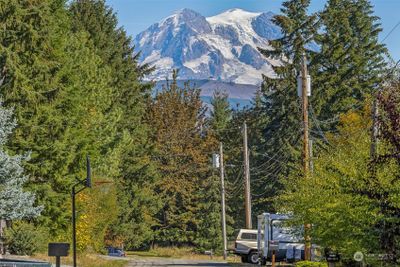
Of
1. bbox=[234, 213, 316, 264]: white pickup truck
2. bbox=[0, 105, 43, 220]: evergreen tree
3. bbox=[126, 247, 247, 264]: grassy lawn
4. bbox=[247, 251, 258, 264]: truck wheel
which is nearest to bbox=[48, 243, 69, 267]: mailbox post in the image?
bbox=[0, 105, 43, 220]: evergreen tree

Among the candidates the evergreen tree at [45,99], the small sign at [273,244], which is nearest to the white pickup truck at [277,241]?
the small sign at [273,244]

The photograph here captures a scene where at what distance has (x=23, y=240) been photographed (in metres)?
40.9

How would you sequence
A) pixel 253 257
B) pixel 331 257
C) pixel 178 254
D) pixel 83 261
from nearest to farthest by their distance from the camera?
pixel 331 257, pixel 83 261, pixel 253 257, pixel 178 254

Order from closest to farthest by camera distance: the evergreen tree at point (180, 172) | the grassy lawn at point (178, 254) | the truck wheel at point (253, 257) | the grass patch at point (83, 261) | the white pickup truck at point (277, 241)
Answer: the white pickup truck at point (277, 241)
the grass patch at point (83, 261)
the truck wheel at point (253, 257)
the grassy lawn at point (178, 254)
the evergreen tree at point (180, 172)

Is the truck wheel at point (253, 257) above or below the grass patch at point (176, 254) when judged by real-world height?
above

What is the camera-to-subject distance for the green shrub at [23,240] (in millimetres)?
40875

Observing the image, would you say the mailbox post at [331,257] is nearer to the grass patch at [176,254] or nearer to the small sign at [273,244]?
the small sign at [273,244]

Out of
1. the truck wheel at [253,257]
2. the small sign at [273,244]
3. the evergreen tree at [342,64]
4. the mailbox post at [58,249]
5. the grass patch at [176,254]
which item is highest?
the evergreen tree at [342,64]

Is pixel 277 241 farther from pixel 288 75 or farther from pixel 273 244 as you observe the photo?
pixel 288 75

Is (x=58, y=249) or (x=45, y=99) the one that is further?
(x=45, y=99)

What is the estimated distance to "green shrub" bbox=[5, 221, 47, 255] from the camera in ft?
134

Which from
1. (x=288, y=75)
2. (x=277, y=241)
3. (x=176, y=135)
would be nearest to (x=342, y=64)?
(x=288, y=75)

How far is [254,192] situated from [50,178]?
108ft

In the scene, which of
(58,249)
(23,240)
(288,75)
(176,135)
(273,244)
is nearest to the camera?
(58,249)
